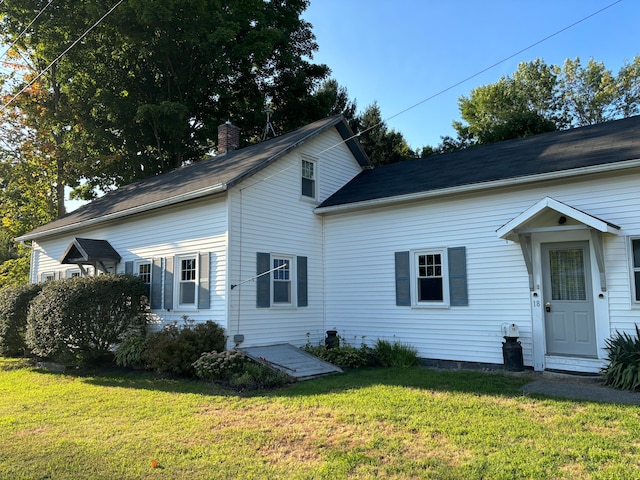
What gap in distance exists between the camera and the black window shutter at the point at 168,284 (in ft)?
39.5

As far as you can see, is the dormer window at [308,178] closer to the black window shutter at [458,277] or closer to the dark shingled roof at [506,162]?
the dark shingled roof at [506,162]

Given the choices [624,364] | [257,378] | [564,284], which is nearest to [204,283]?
[257,378]

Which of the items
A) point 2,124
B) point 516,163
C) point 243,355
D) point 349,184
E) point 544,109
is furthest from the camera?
point 544,109

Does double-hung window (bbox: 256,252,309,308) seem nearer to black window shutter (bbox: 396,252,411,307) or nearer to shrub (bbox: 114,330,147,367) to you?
black window shutter (bbox: 396,252,411,307)

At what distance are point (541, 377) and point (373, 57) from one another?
8.25 m

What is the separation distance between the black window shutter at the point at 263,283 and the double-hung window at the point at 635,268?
745 centimetres

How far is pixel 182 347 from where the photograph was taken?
9.86 metres

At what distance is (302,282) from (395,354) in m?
3.04

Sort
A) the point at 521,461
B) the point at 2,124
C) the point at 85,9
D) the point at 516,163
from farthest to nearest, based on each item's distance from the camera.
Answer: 1. the point at 2,124
2. the point at 85,9
3. the point at 516,163
4. the point at 521,461

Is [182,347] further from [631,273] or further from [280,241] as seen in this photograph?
[631,273]

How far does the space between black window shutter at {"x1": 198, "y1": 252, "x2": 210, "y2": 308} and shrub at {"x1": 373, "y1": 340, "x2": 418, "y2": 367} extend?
418cm

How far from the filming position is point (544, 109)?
35219mm

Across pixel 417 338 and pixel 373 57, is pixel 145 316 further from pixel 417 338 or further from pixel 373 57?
pixel 373 57

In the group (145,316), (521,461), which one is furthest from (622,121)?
(145,316)
